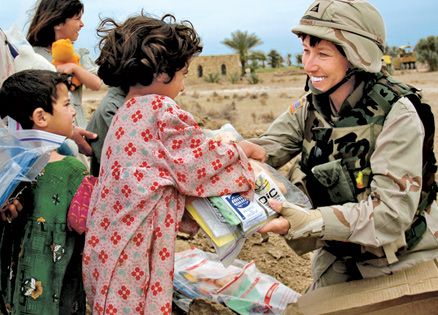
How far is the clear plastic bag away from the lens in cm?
242

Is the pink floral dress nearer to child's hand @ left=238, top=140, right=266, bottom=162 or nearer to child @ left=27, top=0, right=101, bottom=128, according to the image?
child's hand @ left=238, top=140, right=266, bottom=162

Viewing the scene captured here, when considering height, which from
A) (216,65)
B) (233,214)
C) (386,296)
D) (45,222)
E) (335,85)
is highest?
(335,85)

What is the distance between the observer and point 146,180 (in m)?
2.27

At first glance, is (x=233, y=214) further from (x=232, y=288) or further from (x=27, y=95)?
(x=232, y=288)

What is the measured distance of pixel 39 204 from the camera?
254 cm

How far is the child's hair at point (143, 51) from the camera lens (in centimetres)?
237

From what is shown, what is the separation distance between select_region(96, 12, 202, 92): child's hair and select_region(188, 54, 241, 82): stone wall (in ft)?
135

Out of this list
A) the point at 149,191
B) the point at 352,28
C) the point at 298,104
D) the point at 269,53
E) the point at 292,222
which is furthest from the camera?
the point at 269,53

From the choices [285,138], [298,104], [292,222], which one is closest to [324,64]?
[298,104]

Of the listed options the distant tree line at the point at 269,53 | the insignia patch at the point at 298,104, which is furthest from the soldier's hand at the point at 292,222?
the distant tree line at the point at 269,53

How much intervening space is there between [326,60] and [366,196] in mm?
583

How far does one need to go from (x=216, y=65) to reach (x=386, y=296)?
43.4 meters

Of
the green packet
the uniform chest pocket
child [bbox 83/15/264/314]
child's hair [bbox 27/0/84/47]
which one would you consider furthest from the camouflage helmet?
child's hair [bbox 27/0/84/47]

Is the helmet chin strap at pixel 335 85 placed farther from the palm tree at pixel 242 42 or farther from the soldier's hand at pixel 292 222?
the palm tree at pixel 242 42
